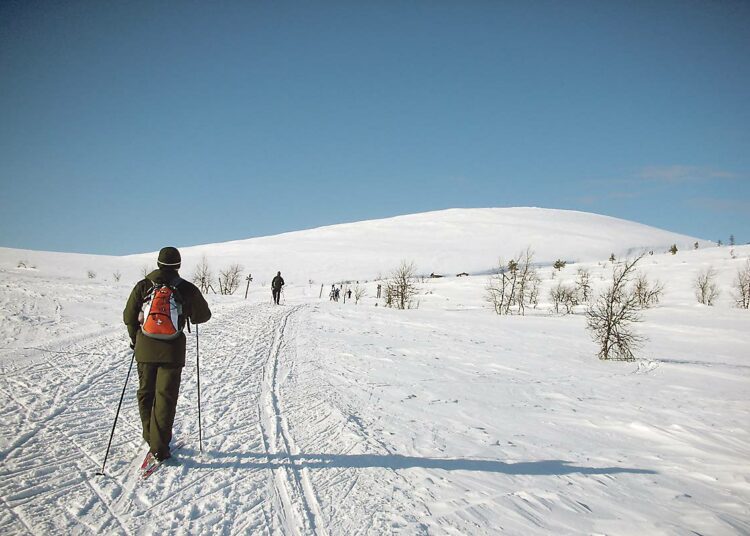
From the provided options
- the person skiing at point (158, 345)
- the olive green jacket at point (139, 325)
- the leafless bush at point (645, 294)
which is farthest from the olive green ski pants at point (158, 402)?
the leafless bush at point (645, 294)

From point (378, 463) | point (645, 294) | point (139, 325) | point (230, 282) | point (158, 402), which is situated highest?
point (139, 325)

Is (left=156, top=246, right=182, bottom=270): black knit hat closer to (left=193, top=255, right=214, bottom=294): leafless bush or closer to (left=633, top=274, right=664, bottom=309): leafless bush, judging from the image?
(left=633, top=274, right=664, bottom=309): leafless bush

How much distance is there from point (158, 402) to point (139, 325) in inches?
31.3

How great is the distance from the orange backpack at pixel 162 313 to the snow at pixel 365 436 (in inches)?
50.1

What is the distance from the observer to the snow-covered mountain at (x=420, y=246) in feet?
264

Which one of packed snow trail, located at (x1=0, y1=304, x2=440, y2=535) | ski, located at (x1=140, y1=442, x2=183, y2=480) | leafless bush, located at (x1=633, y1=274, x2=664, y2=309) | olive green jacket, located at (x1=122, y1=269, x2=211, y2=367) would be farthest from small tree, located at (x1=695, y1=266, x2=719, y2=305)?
ski, located at (x1=140, y1=442, x2=183, y2=480)

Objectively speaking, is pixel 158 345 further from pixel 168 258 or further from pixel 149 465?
pixel 149 465

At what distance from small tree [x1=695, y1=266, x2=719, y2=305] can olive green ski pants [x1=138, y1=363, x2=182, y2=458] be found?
4387 centimetres

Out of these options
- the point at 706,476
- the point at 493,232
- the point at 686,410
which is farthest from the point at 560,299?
the point at 493,232

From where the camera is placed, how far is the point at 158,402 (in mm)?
4027

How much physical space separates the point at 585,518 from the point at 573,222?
15843cm

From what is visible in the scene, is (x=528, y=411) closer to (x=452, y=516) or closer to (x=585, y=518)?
(x=585, y=518)

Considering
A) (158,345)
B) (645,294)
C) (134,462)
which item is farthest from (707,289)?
(134,462)

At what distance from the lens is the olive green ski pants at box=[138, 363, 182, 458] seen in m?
3.96
